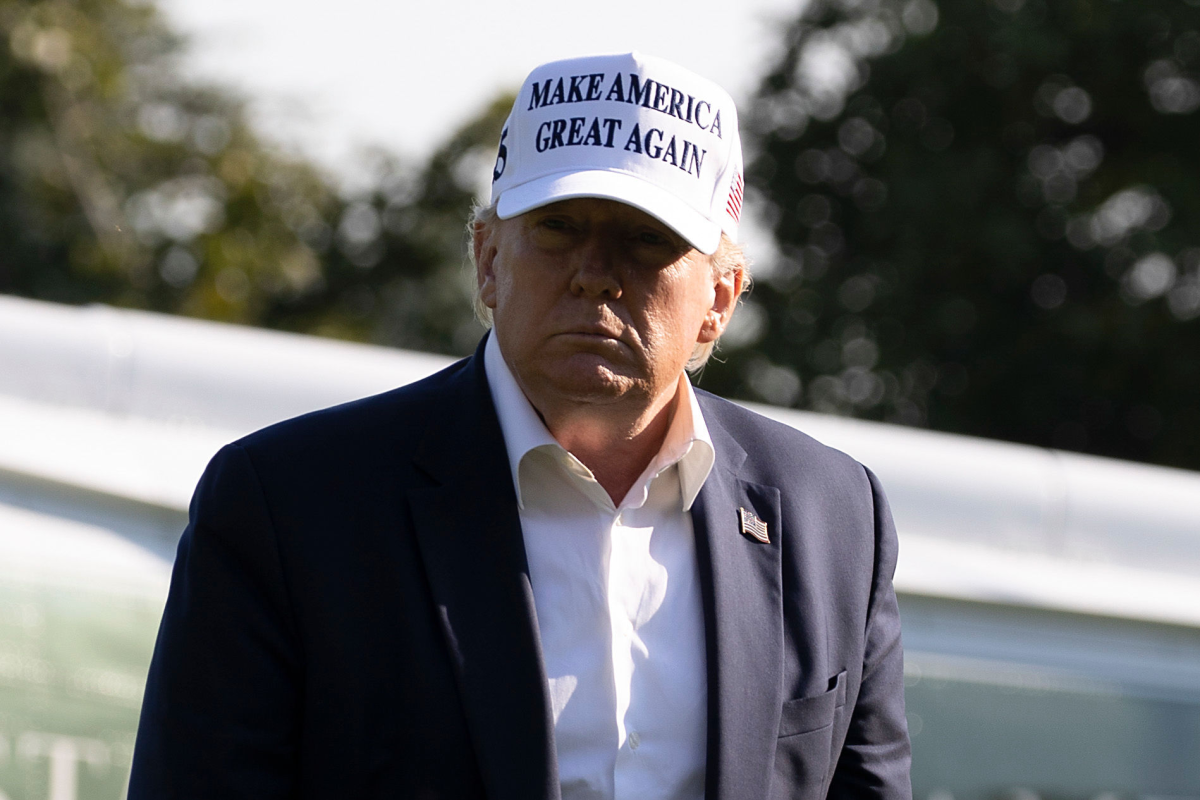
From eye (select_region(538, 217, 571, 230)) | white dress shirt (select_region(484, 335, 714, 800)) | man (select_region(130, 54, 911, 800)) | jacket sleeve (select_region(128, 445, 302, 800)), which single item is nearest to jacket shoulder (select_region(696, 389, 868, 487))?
man (select_region(130, 54, 911, 800))

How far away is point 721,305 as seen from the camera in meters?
2.01

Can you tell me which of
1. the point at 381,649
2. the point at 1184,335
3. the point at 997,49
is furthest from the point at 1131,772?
the point at 997,49

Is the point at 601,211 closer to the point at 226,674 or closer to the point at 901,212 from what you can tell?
the point at 226,674

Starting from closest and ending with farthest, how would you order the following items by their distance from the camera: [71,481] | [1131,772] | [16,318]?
[71,481], [16,318], [1131,772]

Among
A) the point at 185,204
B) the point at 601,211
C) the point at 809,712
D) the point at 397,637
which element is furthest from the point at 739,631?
the point at 185,204

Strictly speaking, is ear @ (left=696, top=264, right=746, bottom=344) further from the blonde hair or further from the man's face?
the man's face

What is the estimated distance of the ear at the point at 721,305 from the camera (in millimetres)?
1979

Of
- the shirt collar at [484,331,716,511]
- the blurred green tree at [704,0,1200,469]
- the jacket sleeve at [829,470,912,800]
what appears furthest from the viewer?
the blurred green tree at [704,0,1200,469]

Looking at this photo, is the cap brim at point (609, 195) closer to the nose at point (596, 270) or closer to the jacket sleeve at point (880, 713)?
the nose at point (596, 270)

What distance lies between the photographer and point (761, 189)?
1764 centimetres

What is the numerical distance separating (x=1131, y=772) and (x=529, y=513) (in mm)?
3333

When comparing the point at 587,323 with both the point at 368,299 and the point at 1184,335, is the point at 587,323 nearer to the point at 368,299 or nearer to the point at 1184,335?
the point at 1184,335

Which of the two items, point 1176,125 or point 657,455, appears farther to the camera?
point 1176,125

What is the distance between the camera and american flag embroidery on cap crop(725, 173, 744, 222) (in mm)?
1915
